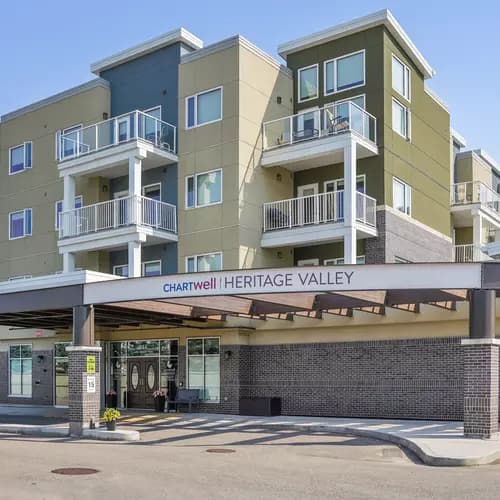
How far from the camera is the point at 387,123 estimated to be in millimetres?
26953

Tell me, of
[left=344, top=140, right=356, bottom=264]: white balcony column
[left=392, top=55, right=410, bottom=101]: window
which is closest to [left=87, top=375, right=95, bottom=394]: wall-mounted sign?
[left=344, top=140, right=356, bottom=264]: white balcony column

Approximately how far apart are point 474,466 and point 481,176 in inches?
1016

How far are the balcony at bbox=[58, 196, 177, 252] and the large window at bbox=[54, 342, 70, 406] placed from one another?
190 inches

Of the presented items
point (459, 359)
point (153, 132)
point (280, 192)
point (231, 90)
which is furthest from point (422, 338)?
point (153, 132)

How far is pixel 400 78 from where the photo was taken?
2866 centimetres

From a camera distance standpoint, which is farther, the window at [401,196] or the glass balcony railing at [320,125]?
the window at [401,196]

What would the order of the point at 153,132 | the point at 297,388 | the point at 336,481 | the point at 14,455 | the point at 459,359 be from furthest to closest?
1. the point at 153,132
2. the point at 297,388
3. the point at 459,359
4. the point at 14,455
5. the point at 336,481

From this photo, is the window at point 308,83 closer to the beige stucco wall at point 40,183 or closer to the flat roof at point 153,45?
the flat roof at point 153,45

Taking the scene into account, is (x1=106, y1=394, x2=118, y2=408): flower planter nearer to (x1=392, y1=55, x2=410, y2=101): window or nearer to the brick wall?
the brick wall

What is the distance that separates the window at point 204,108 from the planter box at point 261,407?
9871 millimetres

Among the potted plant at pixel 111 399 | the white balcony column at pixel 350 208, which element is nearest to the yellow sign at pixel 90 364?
the potted plant at pixel 111 399

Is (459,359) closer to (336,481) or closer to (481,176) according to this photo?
(336,481)

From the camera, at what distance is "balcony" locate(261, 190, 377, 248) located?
83.4 ft

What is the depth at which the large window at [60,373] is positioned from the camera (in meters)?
30.9
